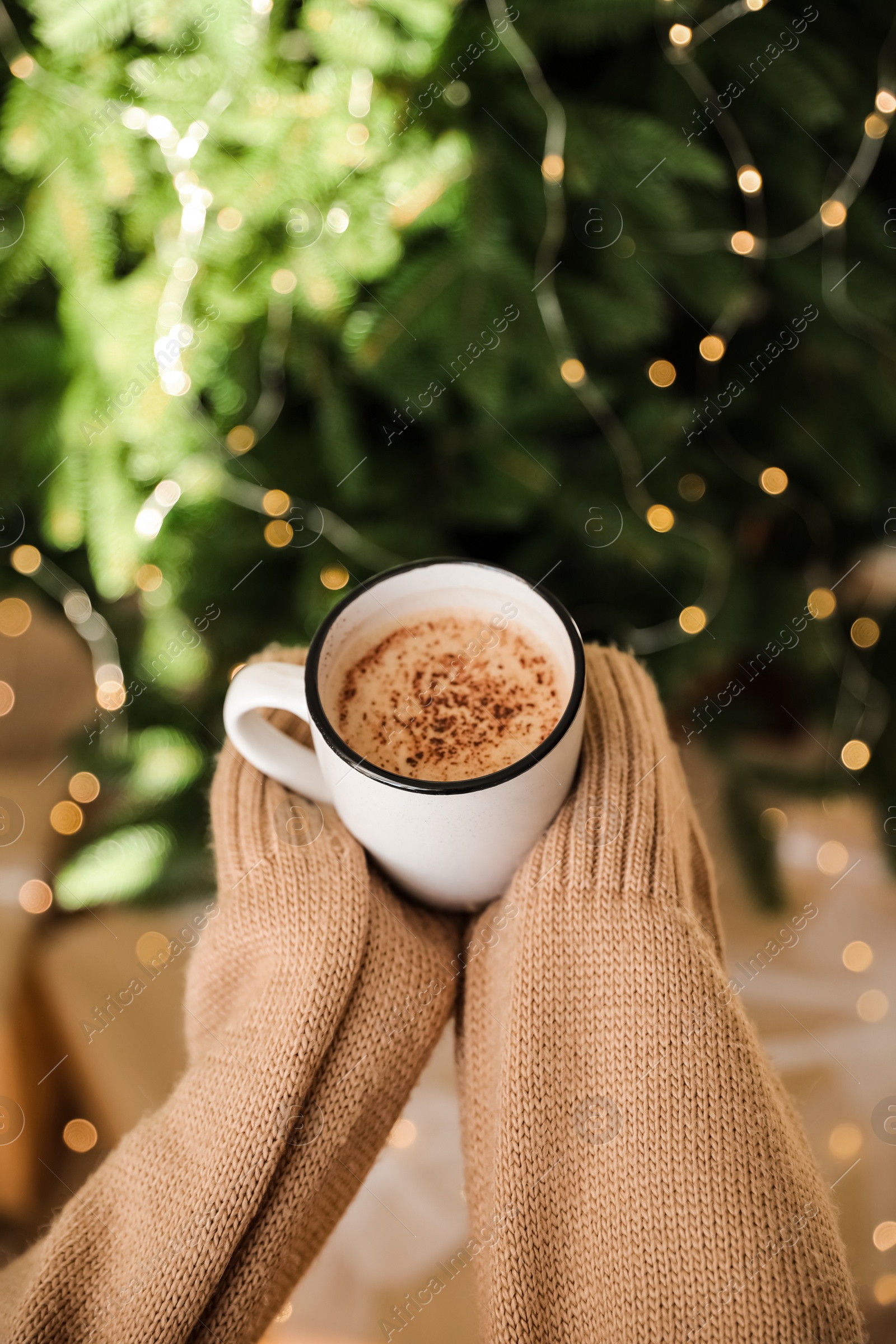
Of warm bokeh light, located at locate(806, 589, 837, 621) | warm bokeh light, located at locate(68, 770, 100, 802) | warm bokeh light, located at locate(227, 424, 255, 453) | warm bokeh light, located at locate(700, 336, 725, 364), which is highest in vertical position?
warm bokeh light, located at locate(227, 424, 255, 453)

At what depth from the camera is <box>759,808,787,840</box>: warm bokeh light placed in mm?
1151

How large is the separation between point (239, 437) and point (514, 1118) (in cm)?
71

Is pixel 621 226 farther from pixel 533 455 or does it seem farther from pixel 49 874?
pixel 49 874

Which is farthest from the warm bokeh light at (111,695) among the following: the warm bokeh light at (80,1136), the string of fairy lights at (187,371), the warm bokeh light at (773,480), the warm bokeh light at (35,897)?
the warm bokeh light at (773,480)

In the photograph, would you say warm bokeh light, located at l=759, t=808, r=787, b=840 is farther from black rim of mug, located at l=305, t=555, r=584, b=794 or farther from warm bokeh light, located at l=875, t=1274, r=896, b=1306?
black rim of mug, located at l=305, t=555, r=584, b=794

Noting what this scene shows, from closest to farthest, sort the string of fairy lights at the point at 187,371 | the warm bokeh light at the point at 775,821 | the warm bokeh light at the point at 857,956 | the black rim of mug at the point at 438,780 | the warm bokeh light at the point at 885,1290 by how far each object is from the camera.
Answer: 1. the black rim of mug at the point at 438,780
2. the string of fairy lights at the point at 187,371
3. the warm bokeh light at the point at 885,1290
4. the warm bokeh light at the point at 857,956
5. the warm bokeh light at the point at 775,821

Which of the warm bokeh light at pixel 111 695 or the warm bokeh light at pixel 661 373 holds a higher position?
the warm bokeh light at pixel 111 695

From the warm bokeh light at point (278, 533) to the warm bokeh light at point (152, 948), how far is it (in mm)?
505

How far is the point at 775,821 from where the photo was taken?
1176 mm

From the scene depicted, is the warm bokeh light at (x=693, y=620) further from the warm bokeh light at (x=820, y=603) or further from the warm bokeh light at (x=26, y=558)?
the warm bokeh light at (x=26, y=558)

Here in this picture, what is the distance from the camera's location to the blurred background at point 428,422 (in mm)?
726

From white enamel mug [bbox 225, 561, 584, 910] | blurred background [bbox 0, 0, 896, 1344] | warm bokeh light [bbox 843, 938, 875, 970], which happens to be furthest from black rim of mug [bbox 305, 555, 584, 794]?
warm bokeh light [bbox 843, 938, 875, 970]

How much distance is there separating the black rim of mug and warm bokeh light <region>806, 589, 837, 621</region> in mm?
709

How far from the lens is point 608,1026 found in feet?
1.48
